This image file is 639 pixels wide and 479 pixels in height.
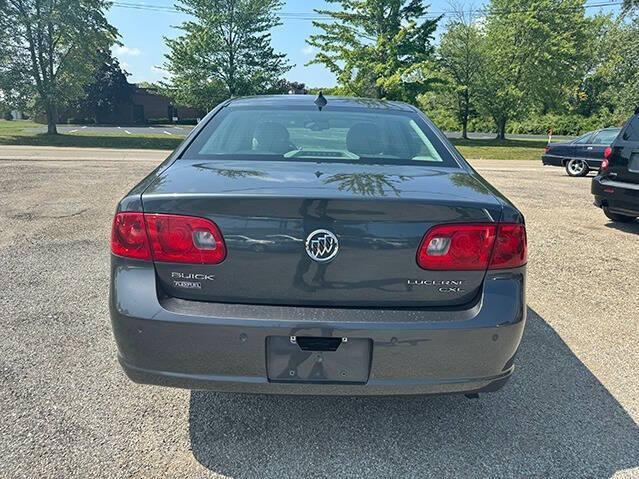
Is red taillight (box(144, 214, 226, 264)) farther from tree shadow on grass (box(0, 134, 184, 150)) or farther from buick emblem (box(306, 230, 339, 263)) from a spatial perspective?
tree shadow on grass (box(0, 134, 184, 150))

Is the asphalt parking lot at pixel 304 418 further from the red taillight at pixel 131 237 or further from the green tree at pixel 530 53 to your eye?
the green tree at pixel 530 53

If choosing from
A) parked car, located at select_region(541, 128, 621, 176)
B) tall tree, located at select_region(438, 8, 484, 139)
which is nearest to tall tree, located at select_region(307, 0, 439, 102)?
tall tree, located at select_region(438, 8, 484, 139)

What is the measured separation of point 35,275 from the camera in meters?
4.38

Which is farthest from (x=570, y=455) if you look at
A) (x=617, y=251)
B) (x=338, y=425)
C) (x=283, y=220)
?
(x=617, y=251)

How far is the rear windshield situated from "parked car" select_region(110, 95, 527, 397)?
0.59m

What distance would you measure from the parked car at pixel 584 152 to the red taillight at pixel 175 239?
14234 millimetres

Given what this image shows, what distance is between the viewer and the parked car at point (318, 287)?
1.86 meters

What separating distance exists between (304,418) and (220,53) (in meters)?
29.2

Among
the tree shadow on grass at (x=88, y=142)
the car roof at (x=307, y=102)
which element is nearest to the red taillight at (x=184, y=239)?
the car roof at (x=307, y=102)

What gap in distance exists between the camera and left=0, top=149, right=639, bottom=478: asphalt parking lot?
2.13 m

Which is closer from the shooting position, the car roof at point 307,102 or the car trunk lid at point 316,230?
the car trunk lid at point 316,230

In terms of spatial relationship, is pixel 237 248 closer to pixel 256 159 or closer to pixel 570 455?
pixel 256 159

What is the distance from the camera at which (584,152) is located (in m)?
13.8

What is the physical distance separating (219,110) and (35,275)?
2597mm
